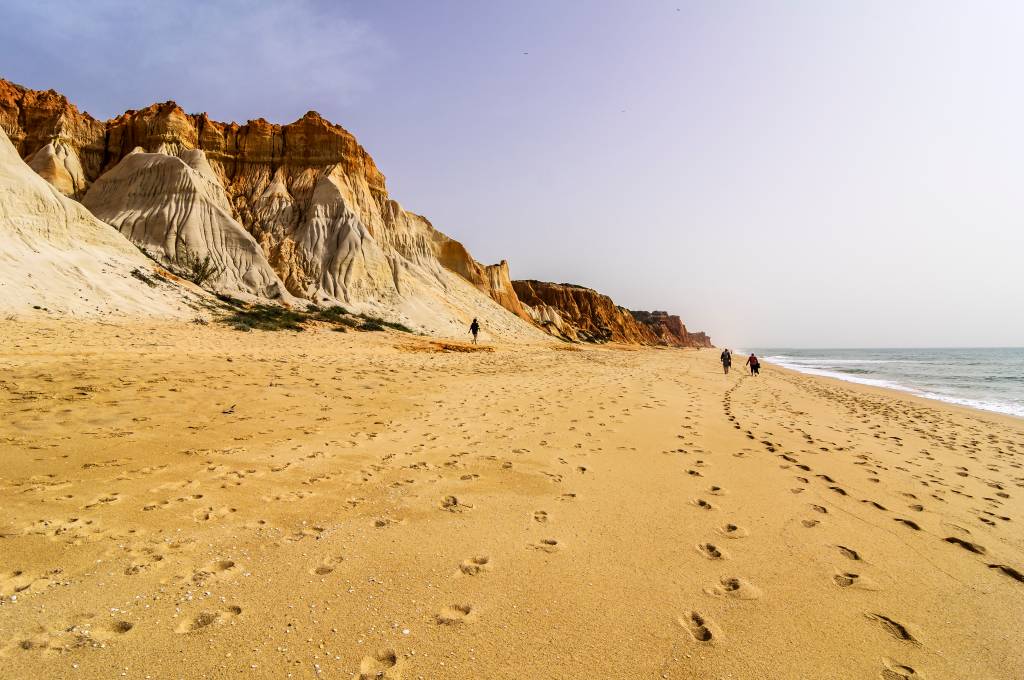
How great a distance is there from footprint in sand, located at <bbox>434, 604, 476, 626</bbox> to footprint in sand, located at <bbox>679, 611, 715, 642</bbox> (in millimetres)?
1246

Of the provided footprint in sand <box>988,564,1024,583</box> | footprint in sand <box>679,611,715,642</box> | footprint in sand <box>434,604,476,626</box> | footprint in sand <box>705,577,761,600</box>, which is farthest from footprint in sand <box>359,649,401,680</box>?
footprint in sand <box>988,564,1024,583</box>

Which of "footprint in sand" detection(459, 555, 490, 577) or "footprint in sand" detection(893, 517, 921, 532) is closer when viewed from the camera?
"footprint in sand" detection(459, 555, 490, 577)

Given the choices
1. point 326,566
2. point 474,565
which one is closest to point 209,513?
point 326,566

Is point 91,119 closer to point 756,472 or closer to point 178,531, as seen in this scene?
point 178,531

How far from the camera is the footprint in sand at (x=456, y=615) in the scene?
247 cm

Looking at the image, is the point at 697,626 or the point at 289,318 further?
the point at 289,318

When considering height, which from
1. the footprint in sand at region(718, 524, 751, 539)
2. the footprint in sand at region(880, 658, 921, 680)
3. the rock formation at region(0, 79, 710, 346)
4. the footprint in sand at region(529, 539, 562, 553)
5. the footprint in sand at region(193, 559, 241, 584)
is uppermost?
the rock formation at region(0, 79, 710, 346)

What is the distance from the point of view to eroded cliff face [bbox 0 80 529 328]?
2891 cm

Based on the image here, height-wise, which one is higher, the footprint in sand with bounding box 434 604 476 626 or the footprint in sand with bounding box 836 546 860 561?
the footprint in sand with bounding box 836 546 860 561

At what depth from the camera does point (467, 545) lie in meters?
3.38

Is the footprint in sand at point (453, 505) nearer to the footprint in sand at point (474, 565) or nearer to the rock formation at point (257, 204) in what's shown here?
the footprint in sand at point (474, 565)

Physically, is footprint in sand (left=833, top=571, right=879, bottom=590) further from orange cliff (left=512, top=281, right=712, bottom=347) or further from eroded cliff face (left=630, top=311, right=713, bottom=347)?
eroded cliff face (left=630, top=311, right=713, bottom=347)

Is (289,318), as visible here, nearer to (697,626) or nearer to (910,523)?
(697,626)

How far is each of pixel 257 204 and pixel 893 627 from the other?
4514cm
